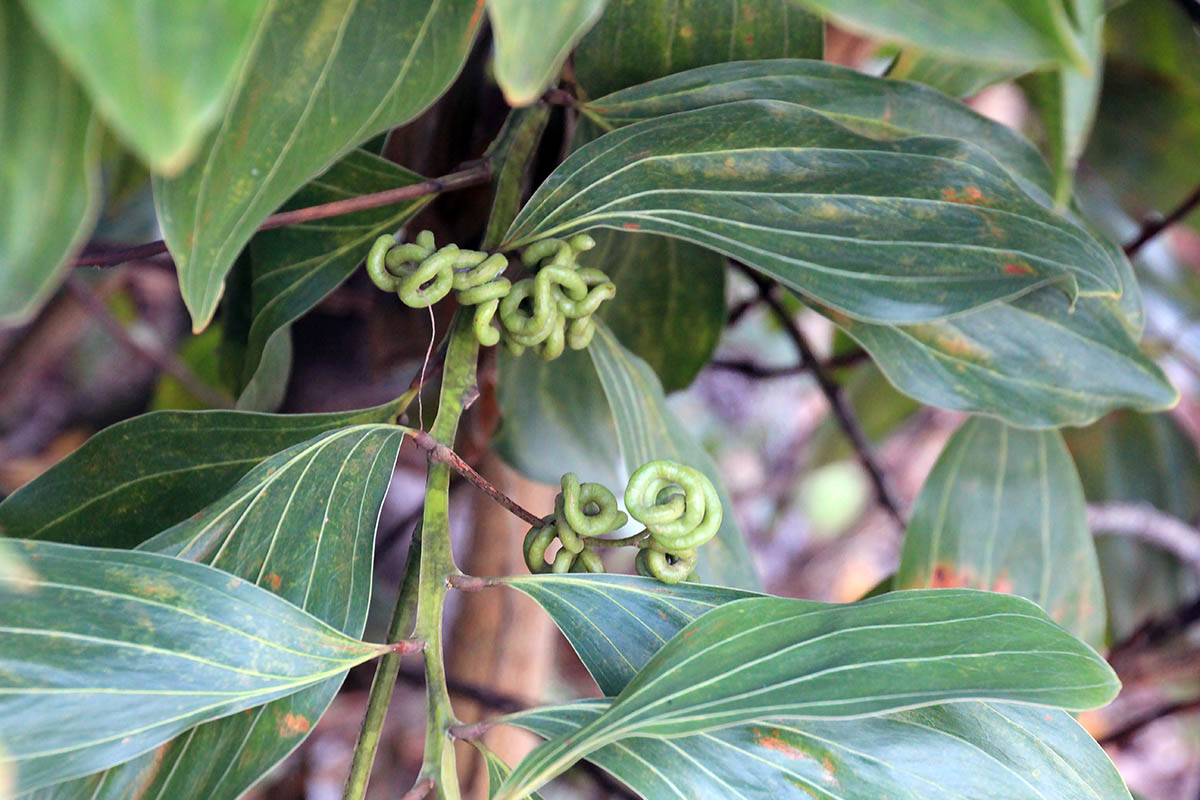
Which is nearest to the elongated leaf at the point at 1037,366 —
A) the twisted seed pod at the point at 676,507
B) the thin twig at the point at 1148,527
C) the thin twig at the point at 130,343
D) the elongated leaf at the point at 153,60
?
the twisted seed pod at the point at 676,507

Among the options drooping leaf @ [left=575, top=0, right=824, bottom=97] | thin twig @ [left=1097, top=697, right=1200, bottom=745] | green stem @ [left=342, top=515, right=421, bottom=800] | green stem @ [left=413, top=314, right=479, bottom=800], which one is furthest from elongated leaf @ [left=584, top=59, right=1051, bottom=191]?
thin twig @ [left=1097, top=697, right=1200, bottom=745]

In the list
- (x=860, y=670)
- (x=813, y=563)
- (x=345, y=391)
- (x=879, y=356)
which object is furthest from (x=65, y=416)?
(x=860, y=670)

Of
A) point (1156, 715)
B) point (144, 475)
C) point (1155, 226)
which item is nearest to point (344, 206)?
point (144, 475)

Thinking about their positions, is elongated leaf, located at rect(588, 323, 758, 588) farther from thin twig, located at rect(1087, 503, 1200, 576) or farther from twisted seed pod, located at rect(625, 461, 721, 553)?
thin twig, located at rect(1087, 503, 1200, 576)

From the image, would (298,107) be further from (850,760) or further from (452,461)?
(850,760)

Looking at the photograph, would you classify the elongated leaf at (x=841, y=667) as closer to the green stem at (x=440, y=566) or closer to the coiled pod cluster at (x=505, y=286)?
the green stem at (x=440, y=566)

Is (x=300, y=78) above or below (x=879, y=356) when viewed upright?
above

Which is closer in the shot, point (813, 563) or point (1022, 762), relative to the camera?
point (1022, 762)

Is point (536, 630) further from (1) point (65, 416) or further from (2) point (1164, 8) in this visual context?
(1) point (65, 416)
